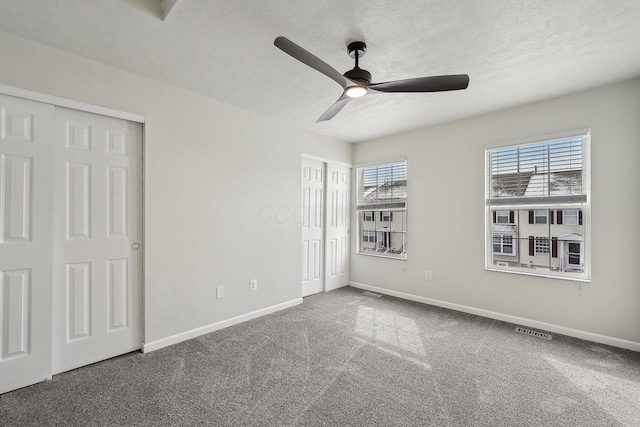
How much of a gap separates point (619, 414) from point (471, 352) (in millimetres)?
960

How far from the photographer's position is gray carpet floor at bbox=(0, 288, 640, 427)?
71.2 inches

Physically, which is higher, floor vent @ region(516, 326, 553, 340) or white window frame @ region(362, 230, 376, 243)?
white window frame @ region(362, 230, 376, 243)

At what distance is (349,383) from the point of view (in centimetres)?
216

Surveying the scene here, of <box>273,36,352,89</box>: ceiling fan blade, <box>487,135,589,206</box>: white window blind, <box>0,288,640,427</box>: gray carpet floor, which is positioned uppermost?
<box>273,36,352,89</box>: ceiling fan blade

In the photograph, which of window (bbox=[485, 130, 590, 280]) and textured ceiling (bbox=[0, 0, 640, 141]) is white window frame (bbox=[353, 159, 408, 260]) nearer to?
window (bbox=[485, 130, 590, 280])

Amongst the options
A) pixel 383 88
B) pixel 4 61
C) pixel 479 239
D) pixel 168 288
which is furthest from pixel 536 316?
pixel 4 61

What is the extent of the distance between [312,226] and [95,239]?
2684 mm

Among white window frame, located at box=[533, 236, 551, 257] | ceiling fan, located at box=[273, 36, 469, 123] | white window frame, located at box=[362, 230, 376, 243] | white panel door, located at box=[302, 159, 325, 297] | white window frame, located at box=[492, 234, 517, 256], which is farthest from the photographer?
white window frame, located at box=[362, 230, 376, 243]

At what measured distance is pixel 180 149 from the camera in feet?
9.43

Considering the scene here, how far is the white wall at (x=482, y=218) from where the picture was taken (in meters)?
2.72

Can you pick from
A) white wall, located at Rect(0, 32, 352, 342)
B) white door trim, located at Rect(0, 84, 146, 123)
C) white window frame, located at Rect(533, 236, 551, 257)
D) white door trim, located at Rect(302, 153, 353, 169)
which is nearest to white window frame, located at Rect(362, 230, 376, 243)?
white door trim, located at Rect(302, 153, 353, 169)

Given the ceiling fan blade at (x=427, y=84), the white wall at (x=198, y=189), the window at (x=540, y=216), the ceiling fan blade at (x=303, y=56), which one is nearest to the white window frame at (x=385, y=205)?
the white wall at (x=198, y=189)

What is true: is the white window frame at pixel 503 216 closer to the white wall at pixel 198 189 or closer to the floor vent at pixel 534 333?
the floor vent at pixel 534 333

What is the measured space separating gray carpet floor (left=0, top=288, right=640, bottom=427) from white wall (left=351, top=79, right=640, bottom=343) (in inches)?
16.5
